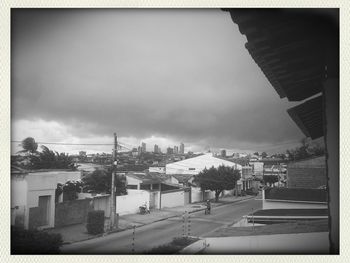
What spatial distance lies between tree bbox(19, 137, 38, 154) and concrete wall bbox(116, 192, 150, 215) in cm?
848

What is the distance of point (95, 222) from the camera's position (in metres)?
9.45

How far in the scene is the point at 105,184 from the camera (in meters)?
15.8

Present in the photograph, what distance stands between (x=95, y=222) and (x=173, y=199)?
914 cm

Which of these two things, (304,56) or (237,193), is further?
(237,193)

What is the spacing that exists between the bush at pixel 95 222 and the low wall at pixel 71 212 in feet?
2.53

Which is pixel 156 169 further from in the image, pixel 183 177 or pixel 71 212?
pixel 71 212

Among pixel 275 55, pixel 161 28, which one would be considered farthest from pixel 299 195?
pixel 275 55

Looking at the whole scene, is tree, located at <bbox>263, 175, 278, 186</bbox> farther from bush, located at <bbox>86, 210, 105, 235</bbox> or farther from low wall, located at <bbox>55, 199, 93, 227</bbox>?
low wall, located at <bbox>55, 199, 93, 227</bbox>

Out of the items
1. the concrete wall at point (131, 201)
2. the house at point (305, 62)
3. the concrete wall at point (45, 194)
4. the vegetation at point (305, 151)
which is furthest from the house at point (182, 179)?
the house at point (305, 62)

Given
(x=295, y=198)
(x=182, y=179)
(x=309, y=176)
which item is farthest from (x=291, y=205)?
(x=182, y=179)

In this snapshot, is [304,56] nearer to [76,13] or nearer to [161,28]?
[161,28]

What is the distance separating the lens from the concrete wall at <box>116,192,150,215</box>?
1431 centimetres

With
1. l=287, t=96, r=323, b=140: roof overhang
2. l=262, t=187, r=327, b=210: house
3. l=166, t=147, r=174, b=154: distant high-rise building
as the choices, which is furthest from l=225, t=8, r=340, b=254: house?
l=262, t=187, r=327, b=210: house
